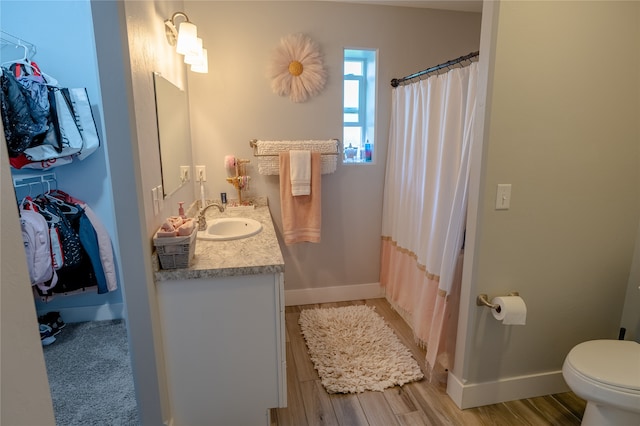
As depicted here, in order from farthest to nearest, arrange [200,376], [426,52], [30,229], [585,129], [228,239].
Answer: [426,52]
[30,229]
[228,239]
[585,129]
[200,376]

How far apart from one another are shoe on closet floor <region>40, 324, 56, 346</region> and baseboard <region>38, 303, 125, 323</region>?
0.18 metres

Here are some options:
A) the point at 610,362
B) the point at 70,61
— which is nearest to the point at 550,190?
the point at 610,362

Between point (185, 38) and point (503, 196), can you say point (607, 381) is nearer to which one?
point (503, 196)

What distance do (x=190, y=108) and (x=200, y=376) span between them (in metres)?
1.84

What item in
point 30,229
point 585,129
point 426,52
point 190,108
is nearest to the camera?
point 585,129

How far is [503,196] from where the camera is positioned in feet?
5.48

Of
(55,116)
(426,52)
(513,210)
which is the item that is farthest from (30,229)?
(426,52)

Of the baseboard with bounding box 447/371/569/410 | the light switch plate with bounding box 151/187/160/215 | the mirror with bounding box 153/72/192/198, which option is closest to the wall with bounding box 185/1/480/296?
the mirror with bounding box 153/72/192/198

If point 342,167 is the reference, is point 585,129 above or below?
above

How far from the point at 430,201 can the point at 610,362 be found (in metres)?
1.16

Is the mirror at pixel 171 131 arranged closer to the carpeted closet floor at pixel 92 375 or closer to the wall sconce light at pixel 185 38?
the wall sconce light at pixel 185 38

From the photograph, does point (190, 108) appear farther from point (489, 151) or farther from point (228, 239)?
point (489, 151)

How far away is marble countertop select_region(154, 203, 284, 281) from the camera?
146cm

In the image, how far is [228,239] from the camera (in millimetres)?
1846
